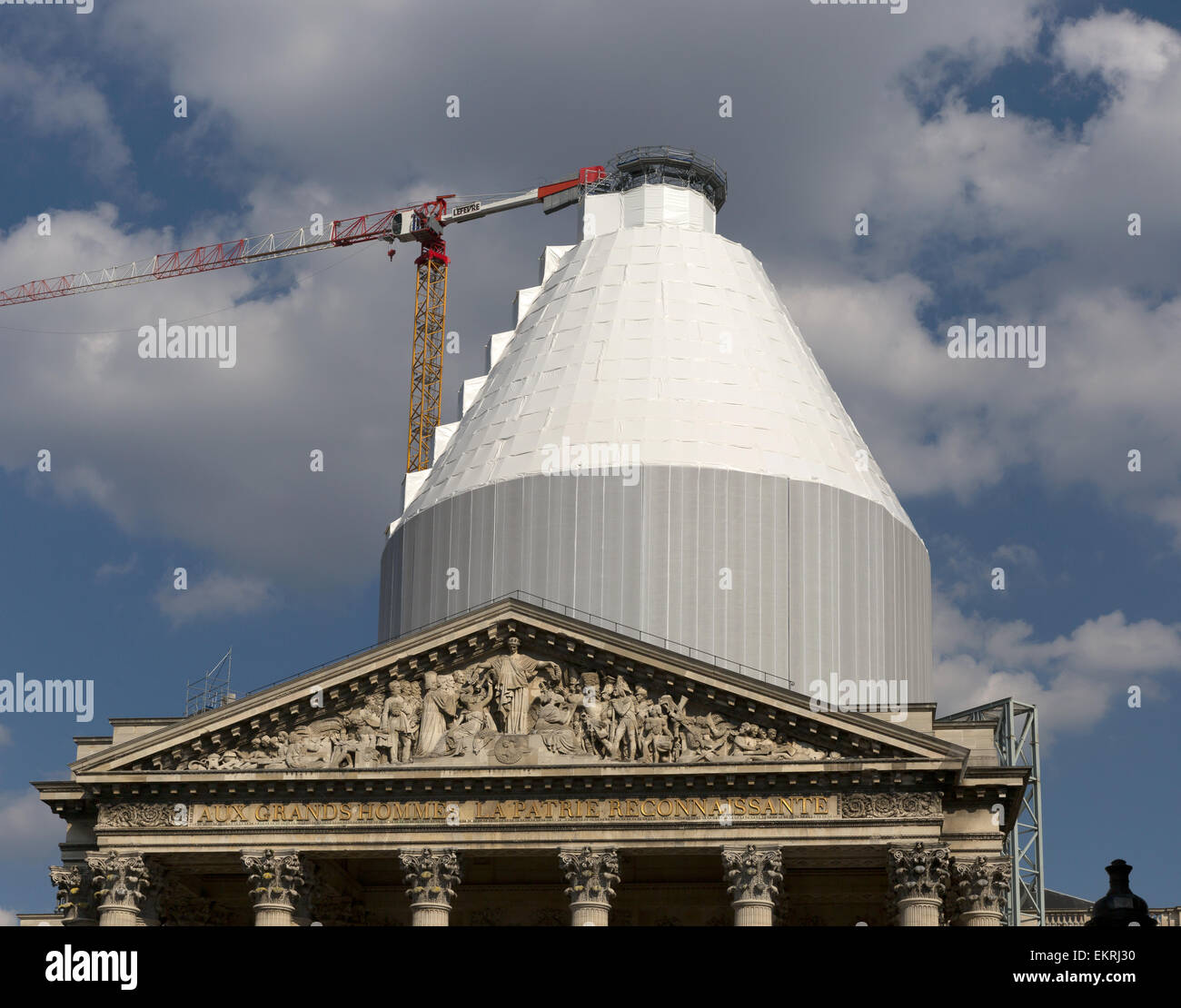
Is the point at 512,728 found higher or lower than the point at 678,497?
lower

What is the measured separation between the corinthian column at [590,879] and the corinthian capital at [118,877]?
13.0 meters

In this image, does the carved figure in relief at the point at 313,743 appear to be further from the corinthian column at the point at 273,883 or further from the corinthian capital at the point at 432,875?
the corinthian capital at the point at 432,875

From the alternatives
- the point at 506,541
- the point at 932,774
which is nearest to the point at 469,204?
the point at 506,541

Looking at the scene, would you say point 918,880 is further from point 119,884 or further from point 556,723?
point 119,884

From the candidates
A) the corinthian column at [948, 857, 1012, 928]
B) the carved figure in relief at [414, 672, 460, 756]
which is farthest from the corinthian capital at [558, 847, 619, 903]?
the corinthian column at [948, 857, 1012, 928]

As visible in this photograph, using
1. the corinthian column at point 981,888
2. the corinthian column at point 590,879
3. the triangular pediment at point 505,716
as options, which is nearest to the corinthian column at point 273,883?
the triangular pediment at point 505,716

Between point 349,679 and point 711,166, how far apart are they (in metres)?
37.6

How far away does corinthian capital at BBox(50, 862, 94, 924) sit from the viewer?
207 feet

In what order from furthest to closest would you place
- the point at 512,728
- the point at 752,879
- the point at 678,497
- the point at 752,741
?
1. the point at 678,497
2. the point at 512,728
3. the point at 752,741
4. the point at 752,879

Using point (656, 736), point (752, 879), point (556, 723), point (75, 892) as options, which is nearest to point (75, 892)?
point (75, 892)

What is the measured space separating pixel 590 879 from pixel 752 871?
469cm

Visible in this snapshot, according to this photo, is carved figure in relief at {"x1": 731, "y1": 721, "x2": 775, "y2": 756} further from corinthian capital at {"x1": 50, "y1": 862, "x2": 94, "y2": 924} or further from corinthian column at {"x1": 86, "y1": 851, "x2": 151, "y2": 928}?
corinthian capital at {"x1": 50, "y1": 862, "x2": 94, "y2": 924}

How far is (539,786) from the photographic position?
59500mm

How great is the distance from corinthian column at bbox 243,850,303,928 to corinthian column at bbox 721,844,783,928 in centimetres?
1282
